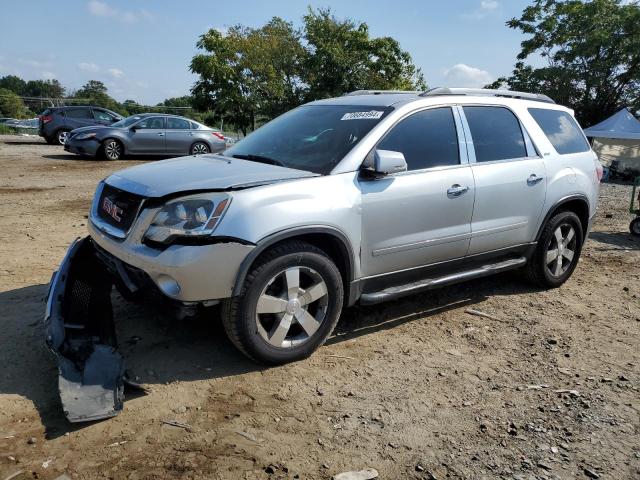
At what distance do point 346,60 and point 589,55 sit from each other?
12793 mm

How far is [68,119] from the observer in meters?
20.8

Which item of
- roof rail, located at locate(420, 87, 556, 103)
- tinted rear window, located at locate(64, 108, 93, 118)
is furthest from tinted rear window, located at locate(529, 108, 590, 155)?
tinted rear window, located at locate(64, 108, 93, 118)

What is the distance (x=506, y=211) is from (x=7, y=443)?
Answer: 12.6ft

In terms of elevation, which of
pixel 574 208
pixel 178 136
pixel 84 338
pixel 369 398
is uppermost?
pixel 178 136

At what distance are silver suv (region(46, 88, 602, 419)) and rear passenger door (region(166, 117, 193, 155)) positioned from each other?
12.8 m

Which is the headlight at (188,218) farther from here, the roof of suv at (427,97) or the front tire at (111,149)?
the front tire at (111,149)

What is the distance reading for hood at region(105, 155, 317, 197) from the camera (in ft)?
10.6

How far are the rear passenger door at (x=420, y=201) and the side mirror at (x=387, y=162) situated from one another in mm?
121

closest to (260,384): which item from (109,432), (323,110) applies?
(109,432)

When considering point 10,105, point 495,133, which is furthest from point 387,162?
point 10,105

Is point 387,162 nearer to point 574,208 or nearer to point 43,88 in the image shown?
point 574,208

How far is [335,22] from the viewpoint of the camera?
30.9m

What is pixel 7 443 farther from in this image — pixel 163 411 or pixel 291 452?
pixel 291 452

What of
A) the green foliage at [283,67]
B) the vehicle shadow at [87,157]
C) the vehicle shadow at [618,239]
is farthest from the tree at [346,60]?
the vehicle shadow at [618,239]
